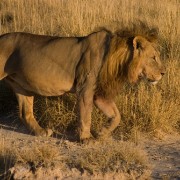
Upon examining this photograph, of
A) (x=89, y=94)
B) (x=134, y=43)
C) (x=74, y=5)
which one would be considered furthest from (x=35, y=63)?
(x=74, y=5)

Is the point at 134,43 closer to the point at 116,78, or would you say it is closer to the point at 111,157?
the point at 116,78

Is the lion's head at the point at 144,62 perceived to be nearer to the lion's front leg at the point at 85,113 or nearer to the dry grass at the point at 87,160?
the lion's front leg at the point at 85,113

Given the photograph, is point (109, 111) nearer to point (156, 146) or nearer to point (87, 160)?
point (156, 146)

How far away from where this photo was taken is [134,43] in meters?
6.11

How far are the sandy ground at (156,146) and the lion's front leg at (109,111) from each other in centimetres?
41

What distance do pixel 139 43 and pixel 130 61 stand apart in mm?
230

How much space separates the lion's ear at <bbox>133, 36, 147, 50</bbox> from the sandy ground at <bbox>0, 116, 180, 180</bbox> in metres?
1.11

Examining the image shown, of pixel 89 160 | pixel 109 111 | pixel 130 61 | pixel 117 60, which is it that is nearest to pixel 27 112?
pixel 109 111

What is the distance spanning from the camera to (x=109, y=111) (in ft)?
21.0

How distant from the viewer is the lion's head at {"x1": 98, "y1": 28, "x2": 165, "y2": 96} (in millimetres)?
6156

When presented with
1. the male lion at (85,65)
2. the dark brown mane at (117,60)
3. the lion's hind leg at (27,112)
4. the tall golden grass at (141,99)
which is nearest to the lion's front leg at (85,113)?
the male lion at (85,65)

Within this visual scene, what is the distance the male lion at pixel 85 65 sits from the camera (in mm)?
6156

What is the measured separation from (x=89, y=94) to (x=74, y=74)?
0.30 meters

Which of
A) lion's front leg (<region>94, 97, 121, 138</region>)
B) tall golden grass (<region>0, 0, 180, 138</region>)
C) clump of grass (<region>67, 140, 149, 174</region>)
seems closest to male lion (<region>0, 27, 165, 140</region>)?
lion's front leg (<region>94, 97, 121, 138</region>)
